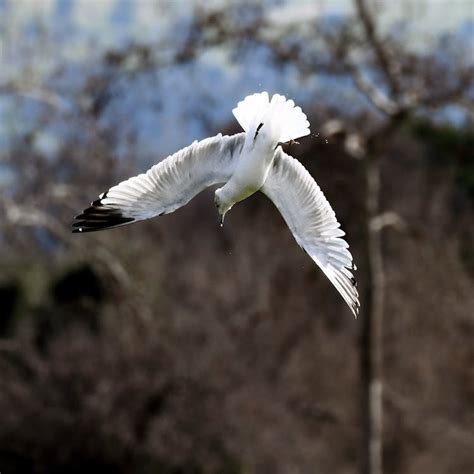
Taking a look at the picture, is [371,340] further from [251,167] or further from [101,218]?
[251,167]

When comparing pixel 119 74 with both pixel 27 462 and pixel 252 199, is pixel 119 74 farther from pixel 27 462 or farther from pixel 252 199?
pixel 252 199

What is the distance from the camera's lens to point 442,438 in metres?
13.3

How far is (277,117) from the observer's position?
415 centimetres

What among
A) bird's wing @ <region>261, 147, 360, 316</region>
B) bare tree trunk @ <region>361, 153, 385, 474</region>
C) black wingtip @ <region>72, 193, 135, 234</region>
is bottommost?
bird's wing @ <region>261, 147, 360, 316</region>

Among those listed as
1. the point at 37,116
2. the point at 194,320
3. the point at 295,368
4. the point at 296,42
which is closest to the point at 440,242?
the point at 295,368

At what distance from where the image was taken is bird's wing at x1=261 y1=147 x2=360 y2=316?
4.45m

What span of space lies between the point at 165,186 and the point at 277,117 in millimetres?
545

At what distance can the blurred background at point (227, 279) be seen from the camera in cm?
1104

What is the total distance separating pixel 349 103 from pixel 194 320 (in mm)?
2767

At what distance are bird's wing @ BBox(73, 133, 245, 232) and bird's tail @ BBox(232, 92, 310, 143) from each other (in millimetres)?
140

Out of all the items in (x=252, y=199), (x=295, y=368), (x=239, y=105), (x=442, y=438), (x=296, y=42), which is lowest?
(x=239, y=105)

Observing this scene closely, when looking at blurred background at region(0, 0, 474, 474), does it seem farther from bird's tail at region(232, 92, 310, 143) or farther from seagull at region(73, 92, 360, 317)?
bird's tail at region(232, 92, 310, 143)

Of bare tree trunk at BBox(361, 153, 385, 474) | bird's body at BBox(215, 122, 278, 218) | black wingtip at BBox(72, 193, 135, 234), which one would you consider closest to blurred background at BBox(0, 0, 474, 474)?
bare tree trunk at BBox(361, 153, 385, 474)

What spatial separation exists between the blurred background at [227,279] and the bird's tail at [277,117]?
4922mm
